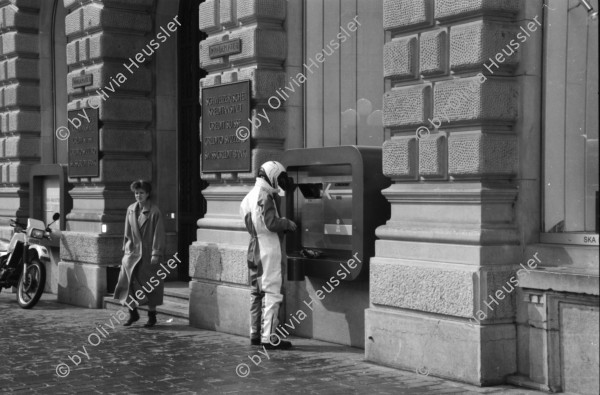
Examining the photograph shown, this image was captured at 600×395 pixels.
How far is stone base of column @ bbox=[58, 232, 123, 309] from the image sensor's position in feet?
45.7

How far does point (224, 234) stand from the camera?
455 inches

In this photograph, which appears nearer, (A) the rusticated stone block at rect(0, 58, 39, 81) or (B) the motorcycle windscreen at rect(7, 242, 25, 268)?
(B) the motorcycle windscreen at rect(7, 242, 25, 268)

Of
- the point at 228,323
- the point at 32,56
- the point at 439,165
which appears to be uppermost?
the point at 32,56

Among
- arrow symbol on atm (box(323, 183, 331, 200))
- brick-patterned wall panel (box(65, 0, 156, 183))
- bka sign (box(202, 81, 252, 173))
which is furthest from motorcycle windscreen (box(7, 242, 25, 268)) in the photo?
arrow symbol on atm (box(323, 183, 331, 200))

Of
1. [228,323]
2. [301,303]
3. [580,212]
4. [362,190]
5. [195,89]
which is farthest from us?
[195,89]

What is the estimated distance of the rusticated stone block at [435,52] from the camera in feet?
28.1

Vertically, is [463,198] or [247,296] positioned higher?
[463,198]

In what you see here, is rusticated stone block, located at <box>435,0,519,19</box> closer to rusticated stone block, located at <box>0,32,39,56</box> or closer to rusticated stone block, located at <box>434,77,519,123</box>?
rusticated stone block, located at <box>434,77,519,123</box>

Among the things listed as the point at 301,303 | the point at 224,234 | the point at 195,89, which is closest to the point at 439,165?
the point at 301,303

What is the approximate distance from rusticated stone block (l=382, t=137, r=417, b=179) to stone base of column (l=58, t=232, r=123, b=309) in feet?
19.6

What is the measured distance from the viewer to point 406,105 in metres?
8.92

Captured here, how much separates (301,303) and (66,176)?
588cm

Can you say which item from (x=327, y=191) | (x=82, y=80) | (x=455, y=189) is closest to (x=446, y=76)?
(x=455, y=189)

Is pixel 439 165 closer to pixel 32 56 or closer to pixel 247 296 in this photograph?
pixel 247 296
